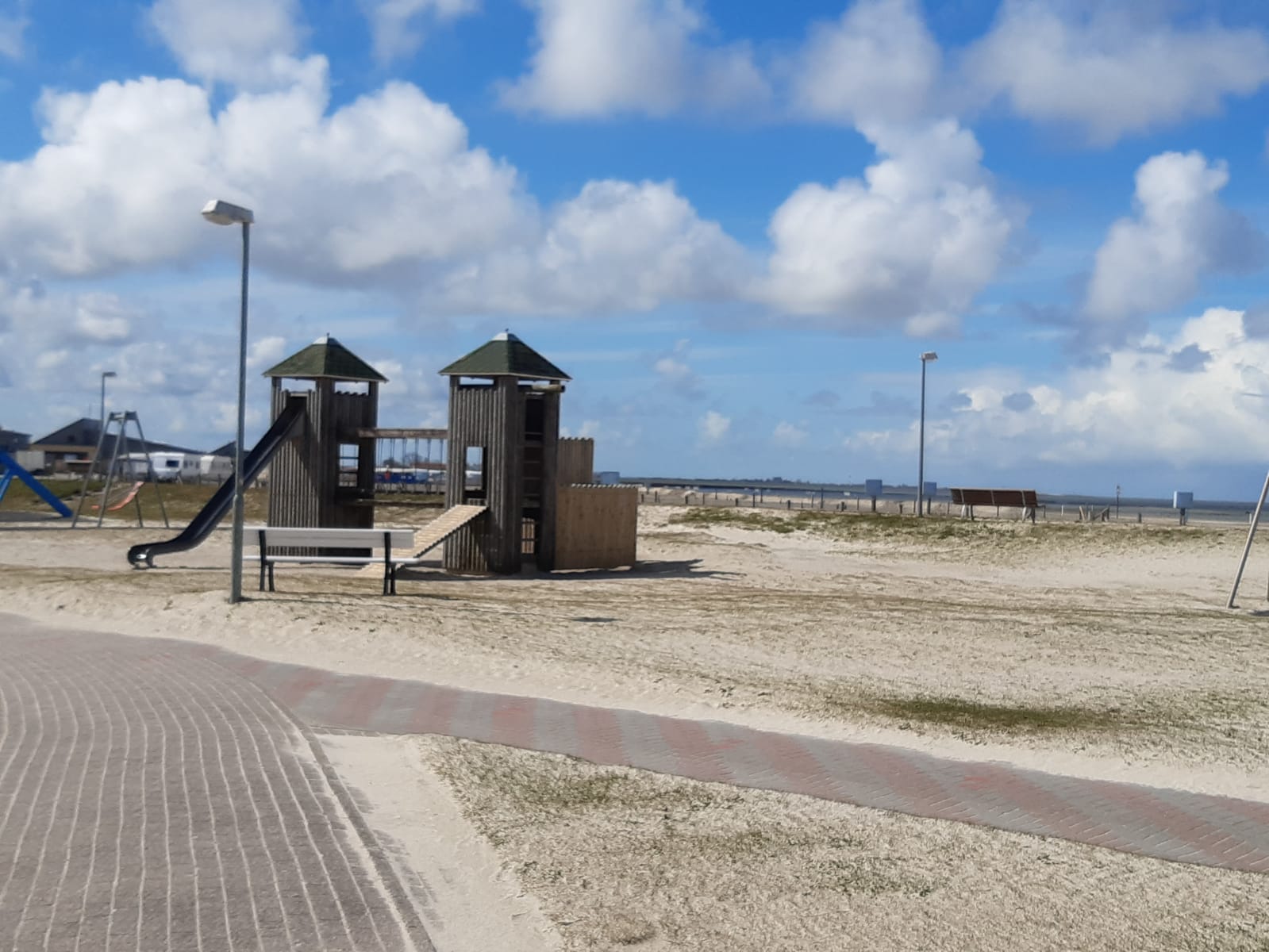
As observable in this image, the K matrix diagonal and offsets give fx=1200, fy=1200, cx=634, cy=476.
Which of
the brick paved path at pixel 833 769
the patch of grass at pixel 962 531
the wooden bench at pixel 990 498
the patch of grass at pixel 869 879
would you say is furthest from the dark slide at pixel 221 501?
the wooden bench at pixel 990 498

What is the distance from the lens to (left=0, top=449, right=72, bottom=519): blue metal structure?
1535 inches

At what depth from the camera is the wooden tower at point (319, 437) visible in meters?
24.0

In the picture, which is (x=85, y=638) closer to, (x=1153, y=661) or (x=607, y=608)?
(x=607, y=608)

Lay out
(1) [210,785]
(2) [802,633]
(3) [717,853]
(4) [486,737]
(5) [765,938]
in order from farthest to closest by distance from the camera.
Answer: (2) [802,633], (4) [486,737], (1) [210,785], (3) [717,853], (5) [765,938]

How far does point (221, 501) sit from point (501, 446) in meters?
5.53

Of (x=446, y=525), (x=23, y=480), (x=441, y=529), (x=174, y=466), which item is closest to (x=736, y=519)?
(x=446, y=525)

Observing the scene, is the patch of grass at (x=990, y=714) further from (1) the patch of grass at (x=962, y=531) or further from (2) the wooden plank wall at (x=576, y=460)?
(1) the patch of grass at (x=962, y=531)

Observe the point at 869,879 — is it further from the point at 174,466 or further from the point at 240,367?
the point at 174,466

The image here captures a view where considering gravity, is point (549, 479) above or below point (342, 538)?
above

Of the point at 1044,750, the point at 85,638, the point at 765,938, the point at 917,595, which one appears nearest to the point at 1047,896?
the point at 765,938

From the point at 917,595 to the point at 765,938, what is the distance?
54.8 feet

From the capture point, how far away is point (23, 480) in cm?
3894

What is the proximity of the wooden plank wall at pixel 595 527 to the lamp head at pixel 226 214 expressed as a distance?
10.8 metres

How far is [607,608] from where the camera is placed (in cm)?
1667
